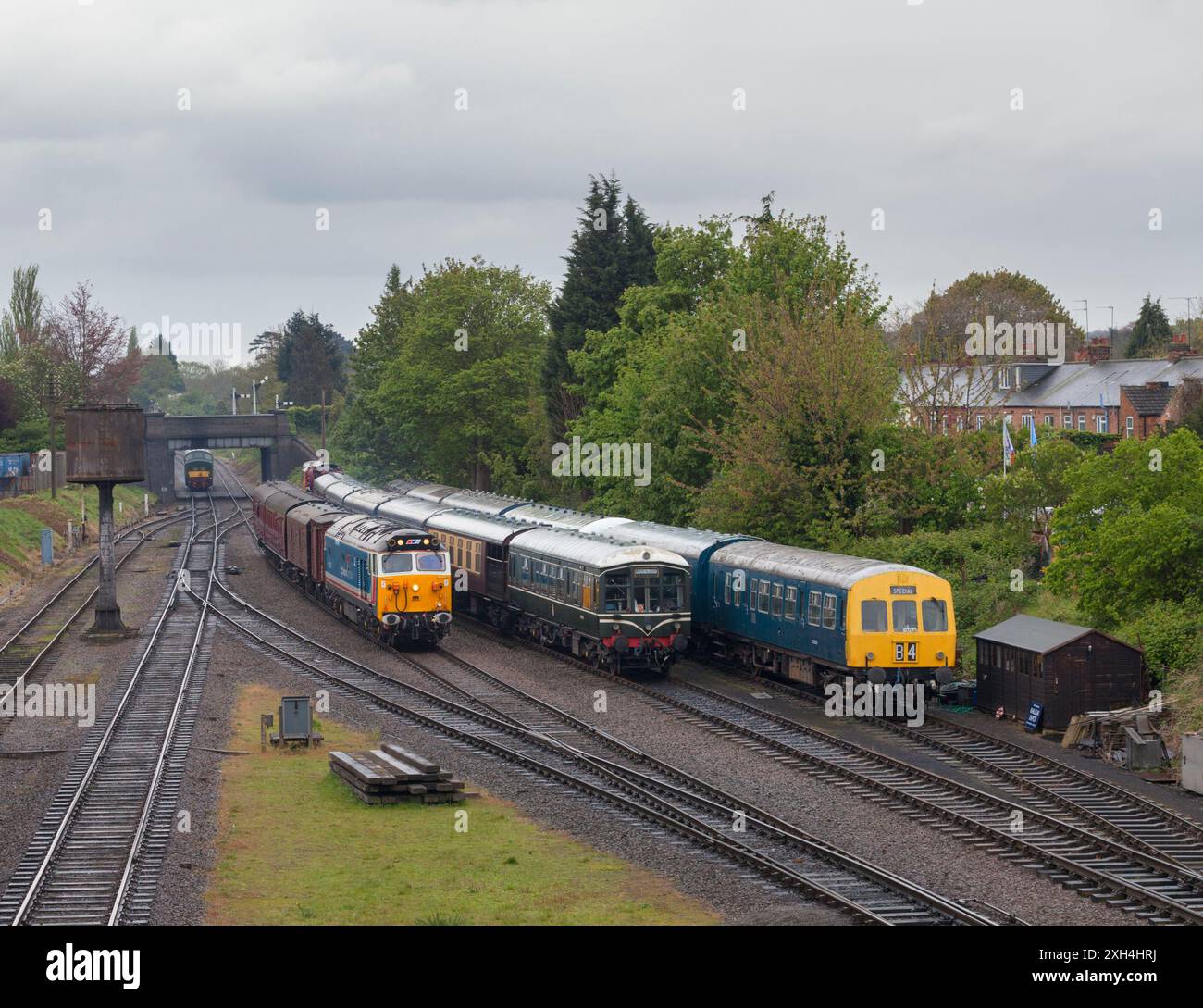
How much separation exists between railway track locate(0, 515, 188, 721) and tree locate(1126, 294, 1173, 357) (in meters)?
77.0

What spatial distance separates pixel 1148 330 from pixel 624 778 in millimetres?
98394

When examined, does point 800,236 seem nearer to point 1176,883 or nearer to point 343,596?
point 343,596

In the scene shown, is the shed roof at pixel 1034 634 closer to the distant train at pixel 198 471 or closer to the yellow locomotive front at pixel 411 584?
the yellow locomotive front at pixel 411 584

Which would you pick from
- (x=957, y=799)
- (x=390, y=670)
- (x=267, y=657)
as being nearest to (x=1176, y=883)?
(x=957, y=799)

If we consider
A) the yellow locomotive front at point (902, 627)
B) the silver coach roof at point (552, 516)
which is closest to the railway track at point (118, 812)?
the silver coach roof at point (552, 516)

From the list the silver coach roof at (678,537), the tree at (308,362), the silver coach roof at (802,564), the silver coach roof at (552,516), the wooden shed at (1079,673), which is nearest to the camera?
the wooden shed at (1079,673)

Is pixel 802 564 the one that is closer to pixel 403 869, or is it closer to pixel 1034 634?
pixel 1034 634

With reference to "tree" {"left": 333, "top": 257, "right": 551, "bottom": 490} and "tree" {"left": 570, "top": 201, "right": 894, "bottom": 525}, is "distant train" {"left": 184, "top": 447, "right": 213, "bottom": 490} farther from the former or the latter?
"tree" {"left": 570, "top": 201, "right": 894, "bottom": 525}

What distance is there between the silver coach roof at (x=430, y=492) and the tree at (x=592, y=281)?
8.62m

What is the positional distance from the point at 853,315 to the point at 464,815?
94.7 ft

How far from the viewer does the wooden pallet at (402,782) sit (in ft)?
79.9

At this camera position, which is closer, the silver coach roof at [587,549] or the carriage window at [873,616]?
the carriage window at [873,616]

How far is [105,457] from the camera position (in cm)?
4459

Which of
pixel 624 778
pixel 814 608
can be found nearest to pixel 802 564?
pixel 814 608
